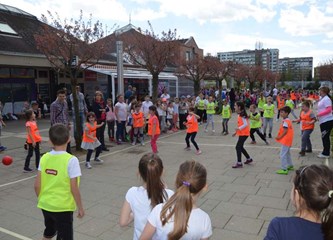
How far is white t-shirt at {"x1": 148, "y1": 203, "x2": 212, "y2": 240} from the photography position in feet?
6.93

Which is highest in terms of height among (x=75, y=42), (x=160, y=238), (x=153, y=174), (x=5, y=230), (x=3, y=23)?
(x=3, y=23)

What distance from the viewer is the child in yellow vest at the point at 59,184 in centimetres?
321

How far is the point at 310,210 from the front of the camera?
1.83 m

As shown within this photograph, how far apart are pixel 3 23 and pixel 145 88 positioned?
1025cm

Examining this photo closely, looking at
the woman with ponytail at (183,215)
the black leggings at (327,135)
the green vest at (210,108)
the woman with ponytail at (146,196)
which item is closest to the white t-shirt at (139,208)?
the woman with ponytail at (146,196)

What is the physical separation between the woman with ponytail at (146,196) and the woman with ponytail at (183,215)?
0.38 meters

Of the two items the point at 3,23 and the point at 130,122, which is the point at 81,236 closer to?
the point at 130,122

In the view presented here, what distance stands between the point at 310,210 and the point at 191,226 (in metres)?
0.75

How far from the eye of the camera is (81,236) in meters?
4.34

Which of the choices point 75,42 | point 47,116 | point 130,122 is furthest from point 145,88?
point 75,42

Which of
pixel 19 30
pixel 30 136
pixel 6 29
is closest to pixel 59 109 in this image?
pixel 30 136

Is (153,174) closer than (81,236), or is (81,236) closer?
(153,174)

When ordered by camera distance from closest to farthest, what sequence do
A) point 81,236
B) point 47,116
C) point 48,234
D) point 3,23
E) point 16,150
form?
1. point 48,234
2. point 81,236
3. point 16,150
4. point 3,23
5. point 47,116

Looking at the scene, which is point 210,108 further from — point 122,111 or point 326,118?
point 326,118
